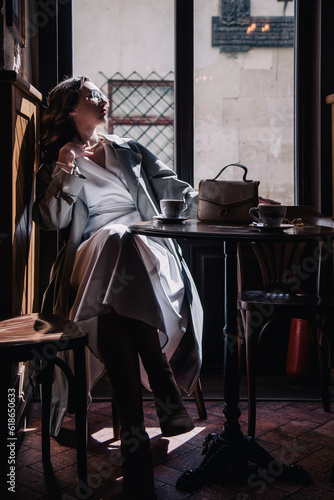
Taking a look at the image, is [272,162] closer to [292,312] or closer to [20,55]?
[292,312]

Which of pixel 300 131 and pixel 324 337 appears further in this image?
pixel 300 131

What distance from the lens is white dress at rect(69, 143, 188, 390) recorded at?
196cm

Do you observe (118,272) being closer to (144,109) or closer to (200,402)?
(200,402)

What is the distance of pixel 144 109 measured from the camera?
3.12 m

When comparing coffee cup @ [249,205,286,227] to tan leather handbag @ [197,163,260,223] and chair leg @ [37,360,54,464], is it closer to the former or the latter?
tan leather handbag @ [197,163,260,223]

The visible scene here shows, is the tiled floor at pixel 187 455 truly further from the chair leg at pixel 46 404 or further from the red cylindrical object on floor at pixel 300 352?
the red cylindrical object on floor at pixel 300 352

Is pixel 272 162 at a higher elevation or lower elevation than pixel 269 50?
lower

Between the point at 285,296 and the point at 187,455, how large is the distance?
2.66ft

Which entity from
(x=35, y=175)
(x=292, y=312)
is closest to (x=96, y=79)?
(x=35, y=175)

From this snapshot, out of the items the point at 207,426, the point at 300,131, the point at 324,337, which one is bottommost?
the point at 207,426

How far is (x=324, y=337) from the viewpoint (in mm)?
2617

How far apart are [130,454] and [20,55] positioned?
176 cm

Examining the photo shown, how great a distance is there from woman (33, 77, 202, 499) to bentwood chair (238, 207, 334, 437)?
0.23 meters

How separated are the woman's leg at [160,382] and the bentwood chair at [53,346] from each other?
0.26 metres
